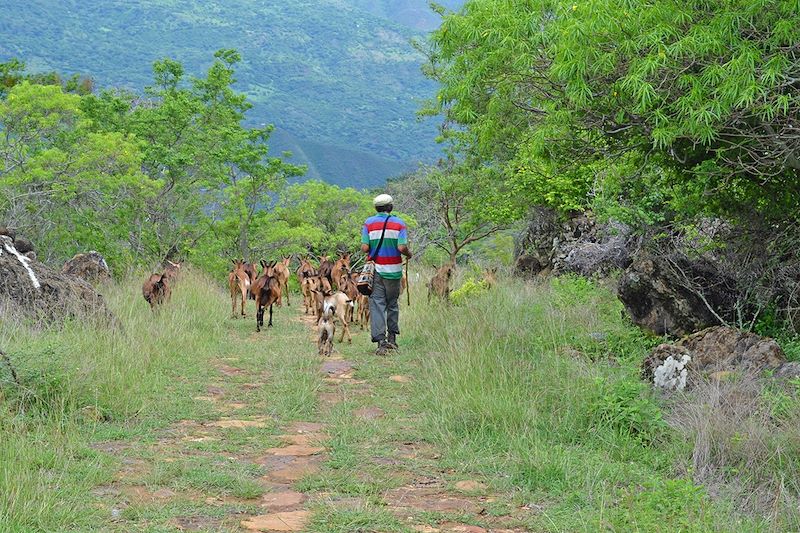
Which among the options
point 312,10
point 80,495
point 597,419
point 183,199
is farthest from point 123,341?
point 312,10

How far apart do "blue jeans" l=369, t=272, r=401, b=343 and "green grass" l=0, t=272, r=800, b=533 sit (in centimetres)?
123

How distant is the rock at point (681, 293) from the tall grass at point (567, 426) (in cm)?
34

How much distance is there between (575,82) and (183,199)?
1898cm

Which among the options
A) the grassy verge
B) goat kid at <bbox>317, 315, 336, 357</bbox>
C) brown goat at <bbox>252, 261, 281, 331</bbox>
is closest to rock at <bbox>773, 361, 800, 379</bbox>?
the grassy verge

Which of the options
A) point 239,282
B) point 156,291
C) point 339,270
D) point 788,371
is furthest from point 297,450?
point 339,270

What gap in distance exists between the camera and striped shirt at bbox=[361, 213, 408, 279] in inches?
480

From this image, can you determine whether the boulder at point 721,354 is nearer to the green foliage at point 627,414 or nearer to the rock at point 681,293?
Result: the green foliage at point 627,414

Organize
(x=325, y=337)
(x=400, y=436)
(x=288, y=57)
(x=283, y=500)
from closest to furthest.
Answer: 1. (x=283, y=500)
2. (x=400, y=436)
3. (x=325, y=337)
4. (x=288, y=57)

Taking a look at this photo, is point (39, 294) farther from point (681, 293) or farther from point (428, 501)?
point (681, 293)

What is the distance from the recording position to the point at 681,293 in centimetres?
1047

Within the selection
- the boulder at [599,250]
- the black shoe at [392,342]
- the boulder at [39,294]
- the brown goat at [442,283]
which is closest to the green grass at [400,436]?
the boulder at [39,294]

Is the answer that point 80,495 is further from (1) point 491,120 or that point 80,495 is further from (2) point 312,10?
(2) point 312,10

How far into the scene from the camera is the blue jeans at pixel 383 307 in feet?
40.5

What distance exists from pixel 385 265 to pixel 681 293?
151 inches
